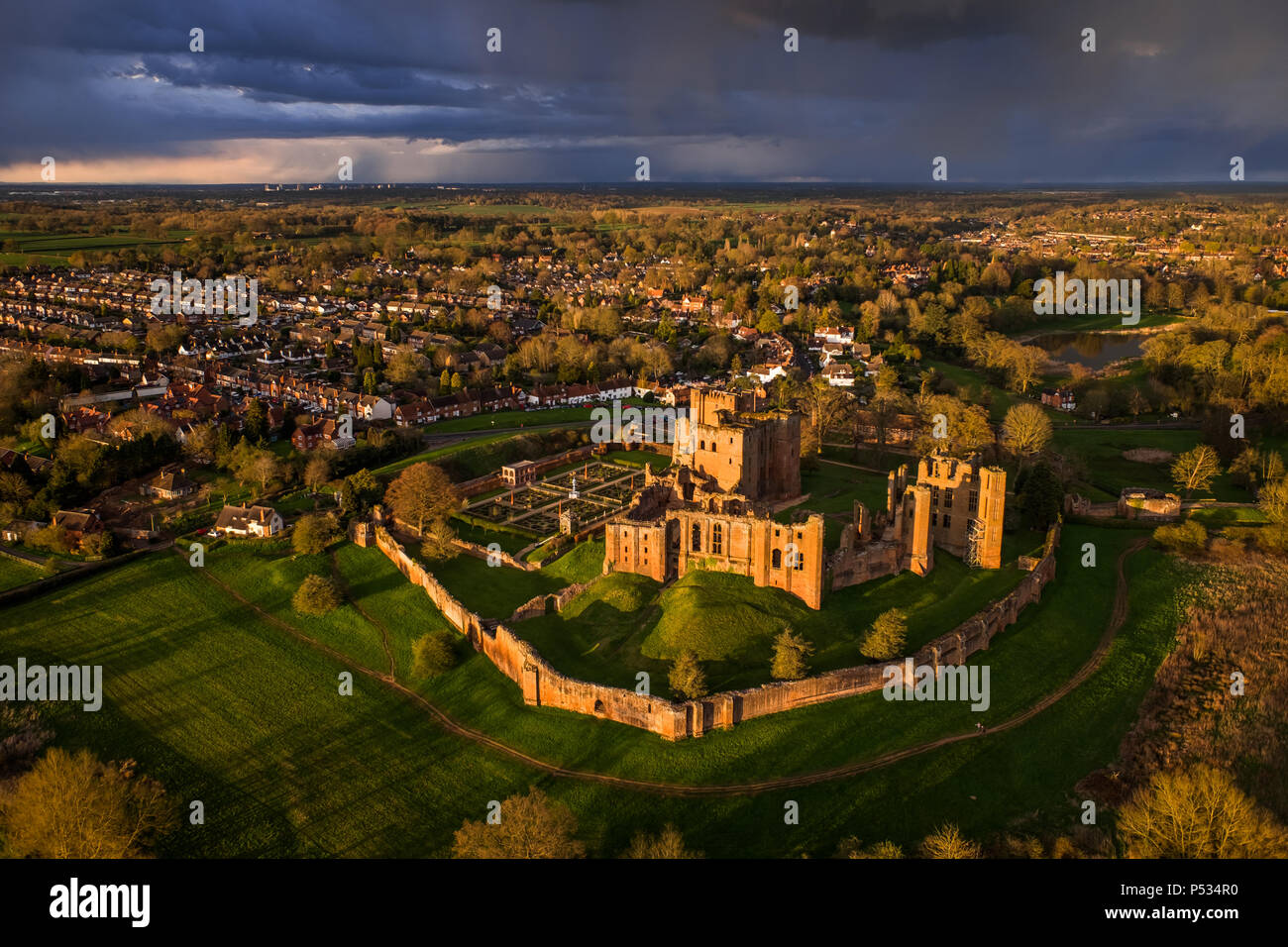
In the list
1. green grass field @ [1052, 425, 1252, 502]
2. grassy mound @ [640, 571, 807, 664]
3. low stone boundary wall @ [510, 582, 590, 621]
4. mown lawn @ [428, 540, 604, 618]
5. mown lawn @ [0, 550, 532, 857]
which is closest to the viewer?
mown lawn @ [0, 550, 532, 857]

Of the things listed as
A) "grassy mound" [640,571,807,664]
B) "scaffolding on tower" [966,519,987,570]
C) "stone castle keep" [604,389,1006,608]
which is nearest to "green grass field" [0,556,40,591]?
"stone castle keep" [604,389,1006,608]

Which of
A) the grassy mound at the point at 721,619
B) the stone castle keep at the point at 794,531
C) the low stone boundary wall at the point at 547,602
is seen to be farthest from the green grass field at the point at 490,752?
the stone castle keep at the point at 794,531

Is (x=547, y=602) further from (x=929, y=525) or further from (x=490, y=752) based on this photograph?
(x=929, y=525)

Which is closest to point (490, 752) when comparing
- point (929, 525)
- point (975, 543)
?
point (929, 525)

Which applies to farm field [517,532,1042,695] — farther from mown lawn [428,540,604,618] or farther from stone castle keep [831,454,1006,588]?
mown lawn [428,540,604,618]

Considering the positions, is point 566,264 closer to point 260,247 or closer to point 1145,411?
point 260,247

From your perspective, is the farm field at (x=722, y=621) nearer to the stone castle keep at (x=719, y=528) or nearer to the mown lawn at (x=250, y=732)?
the stone castle keep at (x=719, y=528)
